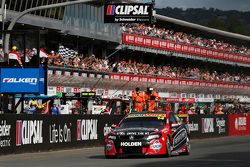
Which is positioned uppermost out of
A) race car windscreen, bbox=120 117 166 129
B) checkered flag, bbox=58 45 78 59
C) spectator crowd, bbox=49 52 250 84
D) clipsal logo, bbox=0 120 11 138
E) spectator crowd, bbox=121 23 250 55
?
spectator crowd, bbox=121 23 250 55

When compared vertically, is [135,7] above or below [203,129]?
above

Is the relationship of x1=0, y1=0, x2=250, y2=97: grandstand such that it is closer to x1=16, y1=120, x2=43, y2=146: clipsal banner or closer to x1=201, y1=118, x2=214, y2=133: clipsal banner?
x1=201, y1=118, x2=214, y2=133: clipsal banner

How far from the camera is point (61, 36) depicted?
52312 mm

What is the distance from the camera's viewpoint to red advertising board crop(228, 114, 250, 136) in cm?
4325

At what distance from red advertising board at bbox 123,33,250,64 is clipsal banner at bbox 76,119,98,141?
30.1 m

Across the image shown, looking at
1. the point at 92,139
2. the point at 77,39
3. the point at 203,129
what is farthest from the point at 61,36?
the point at 92,139

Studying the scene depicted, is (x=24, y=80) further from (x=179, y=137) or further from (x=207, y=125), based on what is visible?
(x=207, y=125)

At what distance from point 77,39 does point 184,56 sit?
57.3 ft

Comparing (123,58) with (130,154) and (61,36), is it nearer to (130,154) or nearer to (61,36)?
(61,36)

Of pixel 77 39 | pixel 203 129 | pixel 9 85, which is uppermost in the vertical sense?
pixel 77 39

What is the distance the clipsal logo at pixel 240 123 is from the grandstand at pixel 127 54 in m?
8.65

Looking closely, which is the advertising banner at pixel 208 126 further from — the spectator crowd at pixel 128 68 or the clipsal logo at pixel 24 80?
the clipsal logo at pixel 24 80

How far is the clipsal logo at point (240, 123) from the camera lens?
44219 mm

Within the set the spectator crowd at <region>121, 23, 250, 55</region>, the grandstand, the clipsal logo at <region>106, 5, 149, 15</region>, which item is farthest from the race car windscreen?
the spectator crowd at <region>121, 23, 250, 55</region>
